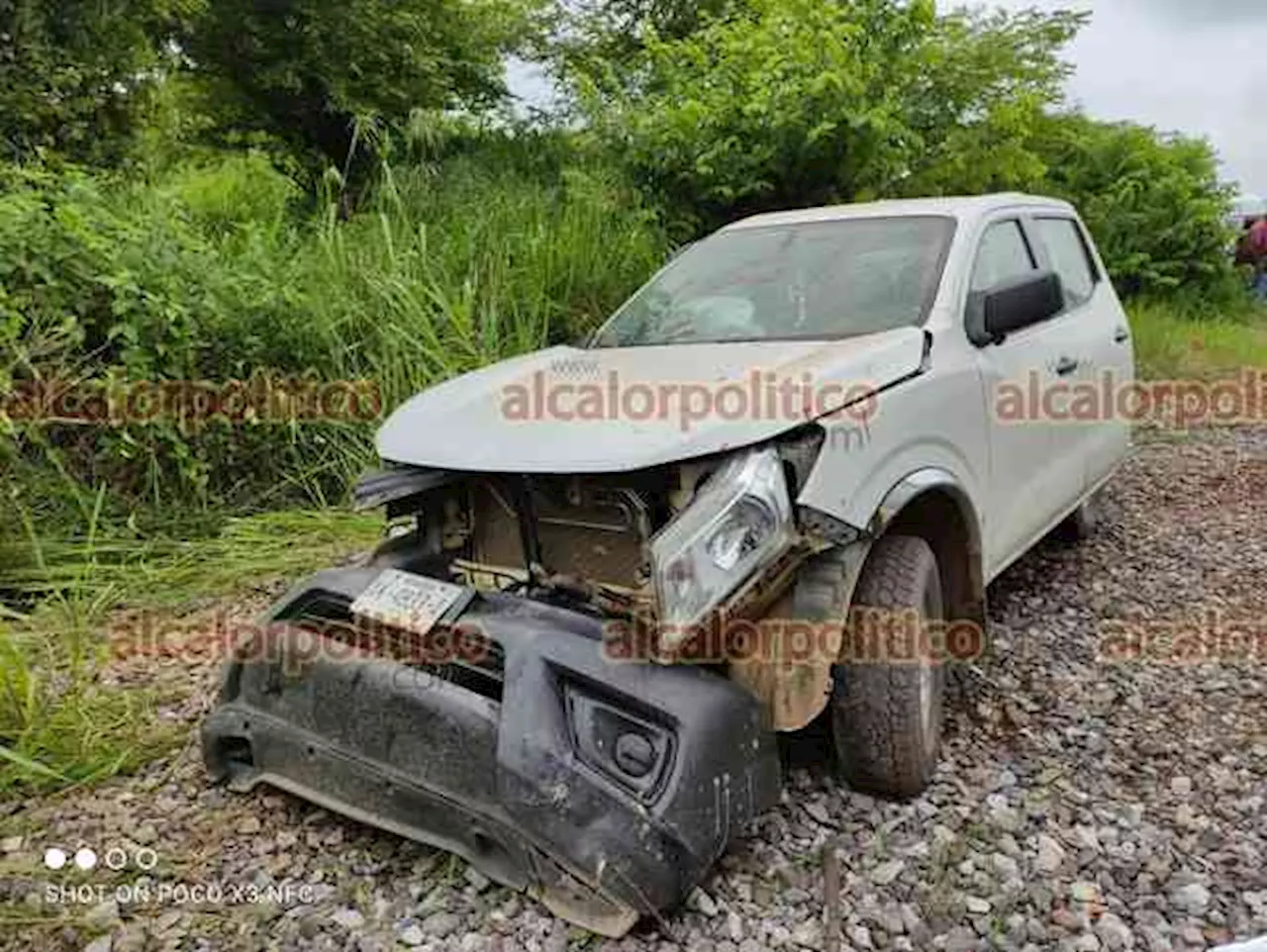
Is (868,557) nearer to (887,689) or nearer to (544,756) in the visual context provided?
(887,689)

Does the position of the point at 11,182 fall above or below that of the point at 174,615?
above

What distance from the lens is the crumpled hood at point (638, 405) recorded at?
2311 mm

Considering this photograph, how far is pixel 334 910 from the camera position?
229 centimetres

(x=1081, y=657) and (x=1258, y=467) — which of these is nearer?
(x=1081, y=657)

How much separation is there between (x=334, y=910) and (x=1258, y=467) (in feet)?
20.6

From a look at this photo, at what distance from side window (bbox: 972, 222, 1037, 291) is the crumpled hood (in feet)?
2.14

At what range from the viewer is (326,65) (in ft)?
28.5

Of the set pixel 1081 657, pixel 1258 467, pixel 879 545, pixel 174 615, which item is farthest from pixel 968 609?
pixel 1258 467

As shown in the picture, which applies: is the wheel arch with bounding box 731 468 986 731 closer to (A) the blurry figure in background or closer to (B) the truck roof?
(B) the truck roof

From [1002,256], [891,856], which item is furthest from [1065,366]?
[891,856]

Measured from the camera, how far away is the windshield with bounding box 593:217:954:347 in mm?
3137

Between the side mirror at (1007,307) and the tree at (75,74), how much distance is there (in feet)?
16.4

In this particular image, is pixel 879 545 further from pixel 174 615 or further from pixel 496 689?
pixel 174 615

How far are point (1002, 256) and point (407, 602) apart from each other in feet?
8.31
